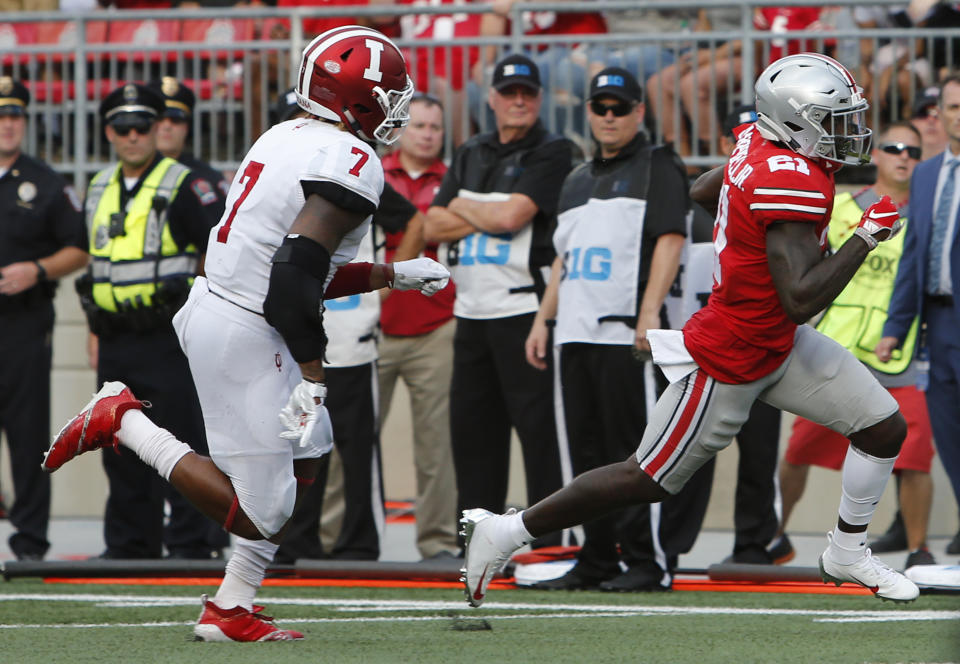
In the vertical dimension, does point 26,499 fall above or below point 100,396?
below

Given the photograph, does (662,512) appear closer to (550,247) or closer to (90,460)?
(550,247)

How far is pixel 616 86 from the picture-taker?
6922 millimetres

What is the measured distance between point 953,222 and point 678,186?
117 cm

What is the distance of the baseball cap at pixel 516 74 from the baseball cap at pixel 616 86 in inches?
20.8

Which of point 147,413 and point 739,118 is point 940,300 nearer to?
point 739,118

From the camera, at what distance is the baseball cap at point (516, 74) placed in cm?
748

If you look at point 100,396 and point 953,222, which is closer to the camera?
point 100,396

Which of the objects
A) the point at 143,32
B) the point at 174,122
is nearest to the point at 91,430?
the point at 174,122

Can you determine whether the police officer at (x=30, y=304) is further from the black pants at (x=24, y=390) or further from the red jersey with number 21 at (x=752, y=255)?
the red jersey with number 21 at (x=752, y=255)

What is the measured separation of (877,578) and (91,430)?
8.51ft

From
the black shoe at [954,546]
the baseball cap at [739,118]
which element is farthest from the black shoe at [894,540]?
the baseball cap at [739,118]

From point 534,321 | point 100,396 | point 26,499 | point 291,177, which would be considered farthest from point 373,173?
point 26,499

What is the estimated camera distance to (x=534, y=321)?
7.33 meters

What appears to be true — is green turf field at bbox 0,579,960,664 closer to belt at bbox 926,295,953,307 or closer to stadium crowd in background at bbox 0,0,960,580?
stadium crowd in background at bbox 0,0,960,580
